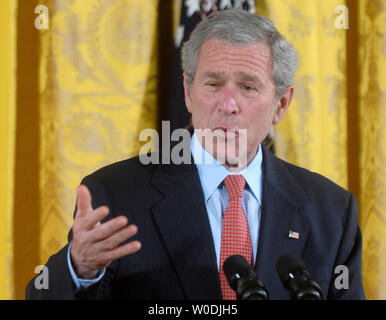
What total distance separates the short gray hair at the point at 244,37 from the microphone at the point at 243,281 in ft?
2.79

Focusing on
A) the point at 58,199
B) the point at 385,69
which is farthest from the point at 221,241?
the point at 385,69

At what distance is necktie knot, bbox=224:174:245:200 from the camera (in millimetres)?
1643

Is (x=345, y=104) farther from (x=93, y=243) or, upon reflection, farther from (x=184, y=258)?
(x=93, y=243)

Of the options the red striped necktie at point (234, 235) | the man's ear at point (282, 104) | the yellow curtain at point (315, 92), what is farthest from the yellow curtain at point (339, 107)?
the red striped necktie at point (234, 235)

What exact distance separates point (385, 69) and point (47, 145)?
1312 mm

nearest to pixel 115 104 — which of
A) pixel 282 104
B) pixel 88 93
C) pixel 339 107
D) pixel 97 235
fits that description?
pixel 88 93

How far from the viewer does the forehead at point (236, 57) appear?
5.65 ft

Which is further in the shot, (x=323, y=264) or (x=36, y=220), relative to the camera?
(x=36, y=220)

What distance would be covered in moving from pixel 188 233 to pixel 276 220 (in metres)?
0.27

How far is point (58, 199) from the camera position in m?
2.01

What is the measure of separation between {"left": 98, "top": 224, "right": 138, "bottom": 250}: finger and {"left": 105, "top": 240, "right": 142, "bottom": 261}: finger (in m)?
0.01

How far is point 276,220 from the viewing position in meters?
1.65

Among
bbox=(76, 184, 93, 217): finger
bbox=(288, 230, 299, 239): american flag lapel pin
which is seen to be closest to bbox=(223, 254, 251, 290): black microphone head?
bbox=(76, 184, 93, 217): finger

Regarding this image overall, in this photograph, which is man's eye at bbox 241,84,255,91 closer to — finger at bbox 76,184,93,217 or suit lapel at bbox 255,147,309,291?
suit lapel at bbox 255,147,309,291
